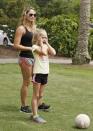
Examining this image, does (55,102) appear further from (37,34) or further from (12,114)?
(37,34)

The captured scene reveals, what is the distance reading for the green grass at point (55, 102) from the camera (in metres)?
7.84

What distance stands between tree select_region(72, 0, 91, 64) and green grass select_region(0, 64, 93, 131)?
4.99 m

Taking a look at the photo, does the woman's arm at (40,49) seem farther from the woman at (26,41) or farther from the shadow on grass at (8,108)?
the shadow on grass at (8,108)

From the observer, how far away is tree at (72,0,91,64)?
69.4 feet

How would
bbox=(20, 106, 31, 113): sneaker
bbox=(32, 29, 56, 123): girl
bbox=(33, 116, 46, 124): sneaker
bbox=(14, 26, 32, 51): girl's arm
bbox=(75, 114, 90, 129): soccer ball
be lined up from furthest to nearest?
bbox=(20, 106, 31, 113): sneaker → bbox=(14, 26, 32, 51): girl's arm → bbox=(32, 29, 56, 123): girl → bbox=(33, 116, 46, 124): sneaker → bbox=(75, 114, 90, 129): soccer ball

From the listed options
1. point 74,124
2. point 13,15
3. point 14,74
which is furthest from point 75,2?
point 74,124

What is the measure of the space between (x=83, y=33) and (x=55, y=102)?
1133cm

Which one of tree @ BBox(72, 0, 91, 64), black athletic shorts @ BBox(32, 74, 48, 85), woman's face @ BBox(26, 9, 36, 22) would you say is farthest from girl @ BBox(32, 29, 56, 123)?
tree @ BBox(72, 0, 91, 64)

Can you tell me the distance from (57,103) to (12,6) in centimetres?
2166

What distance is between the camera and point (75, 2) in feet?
107

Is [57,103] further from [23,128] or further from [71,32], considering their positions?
[71,32]

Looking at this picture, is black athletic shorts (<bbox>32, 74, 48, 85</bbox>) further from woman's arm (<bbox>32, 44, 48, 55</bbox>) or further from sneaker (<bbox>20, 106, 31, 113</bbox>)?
sneaker (<bbox>20, 106, 31, 113</bbox>)

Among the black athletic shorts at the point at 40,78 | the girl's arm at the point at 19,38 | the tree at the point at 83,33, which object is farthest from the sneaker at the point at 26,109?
the tree at the point at 83,33

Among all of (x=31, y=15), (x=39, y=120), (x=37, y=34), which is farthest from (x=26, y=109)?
(x=31, y=15)
